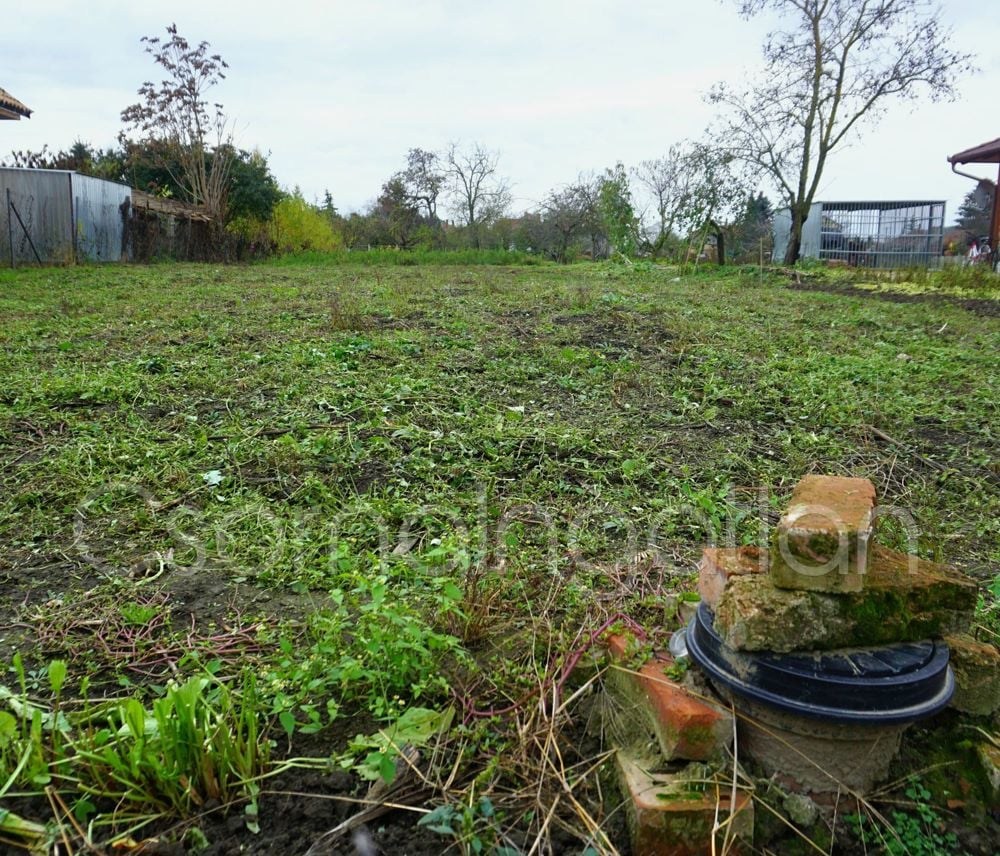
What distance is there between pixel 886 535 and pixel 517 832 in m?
1.43

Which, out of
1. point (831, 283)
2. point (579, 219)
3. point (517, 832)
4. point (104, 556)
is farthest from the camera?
point (579, 219)

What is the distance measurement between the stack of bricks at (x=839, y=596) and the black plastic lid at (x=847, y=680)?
22 mm

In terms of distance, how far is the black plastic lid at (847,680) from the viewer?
3.75ft

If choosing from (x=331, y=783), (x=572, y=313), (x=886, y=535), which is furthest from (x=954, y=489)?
(x=572, y=313)

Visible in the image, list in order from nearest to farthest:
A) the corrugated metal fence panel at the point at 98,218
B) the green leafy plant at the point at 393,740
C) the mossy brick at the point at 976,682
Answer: the green leafy plant at the point at 393,740 → the mossy brick at the point at 976,682 → the corrugated metal fence panel at the point at 98,218

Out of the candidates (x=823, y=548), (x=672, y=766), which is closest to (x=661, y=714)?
(x=672, y=766)

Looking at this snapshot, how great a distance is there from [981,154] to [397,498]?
56.2 feet

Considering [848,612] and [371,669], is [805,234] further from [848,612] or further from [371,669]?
[371,669]

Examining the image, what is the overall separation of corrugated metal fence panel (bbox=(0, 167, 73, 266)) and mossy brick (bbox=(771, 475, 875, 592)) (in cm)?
1438

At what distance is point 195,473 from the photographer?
2824mm

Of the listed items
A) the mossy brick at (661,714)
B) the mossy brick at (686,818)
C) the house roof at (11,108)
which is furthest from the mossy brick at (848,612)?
the house roof at (11,108)

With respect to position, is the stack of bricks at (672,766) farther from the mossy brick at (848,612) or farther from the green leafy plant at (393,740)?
the green leafy plant at (393,740)

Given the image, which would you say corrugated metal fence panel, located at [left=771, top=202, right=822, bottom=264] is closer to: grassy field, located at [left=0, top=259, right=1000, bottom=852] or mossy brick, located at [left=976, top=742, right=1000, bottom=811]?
→ grassy field, located at [left=0, top=259, right=1000, bottom=852]

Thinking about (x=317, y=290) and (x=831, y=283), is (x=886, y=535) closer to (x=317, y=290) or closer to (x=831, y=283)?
(x=317, y=290)
